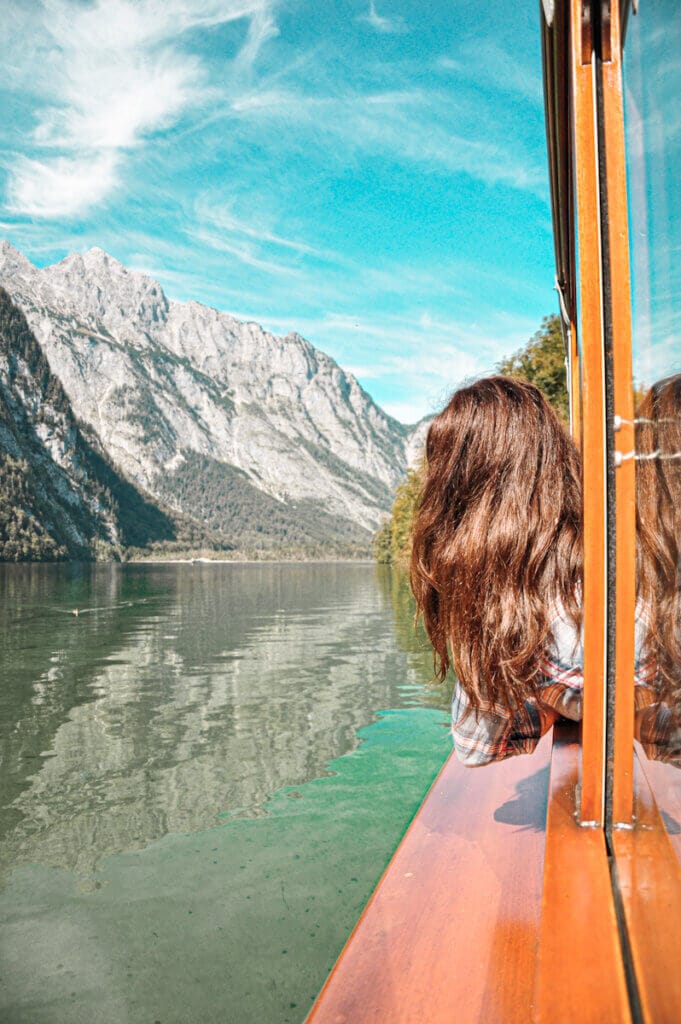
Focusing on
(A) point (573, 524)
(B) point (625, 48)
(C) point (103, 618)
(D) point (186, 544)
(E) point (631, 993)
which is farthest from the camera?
(D) point (186, 544)

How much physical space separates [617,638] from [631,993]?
1.75 ft

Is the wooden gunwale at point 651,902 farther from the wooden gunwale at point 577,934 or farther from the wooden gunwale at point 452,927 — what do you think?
the wooden gunwale at point 452,927

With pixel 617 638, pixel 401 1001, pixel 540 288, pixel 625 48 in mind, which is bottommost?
pixel 401 1001

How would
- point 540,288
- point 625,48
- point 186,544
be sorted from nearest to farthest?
1. point 625,48
2. point 540,288
3. point 186,544

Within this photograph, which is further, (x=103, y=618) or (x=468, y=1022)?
(x=103, y=618)

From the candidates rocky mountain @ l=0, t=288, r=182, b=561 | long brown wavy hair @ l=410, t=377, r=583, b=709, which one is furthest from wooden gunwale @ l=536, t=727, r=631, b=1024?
rocky mountain @ l=0, t=288, r=182, b=561

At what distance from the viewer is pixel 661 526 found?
3.57ft

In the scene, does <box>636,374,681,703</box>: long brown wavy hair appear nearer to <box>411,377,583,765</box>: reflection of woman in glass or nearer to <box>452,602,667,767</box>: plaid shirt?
<box>452,602,667,767</box>: plaid shirt

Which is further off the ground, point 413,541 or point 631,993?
point 413,541

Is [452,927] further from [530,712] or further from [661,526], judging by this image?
[661,526]

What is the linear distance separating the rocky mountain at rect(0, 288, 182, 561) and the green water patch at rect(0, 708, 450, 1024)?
102 meters

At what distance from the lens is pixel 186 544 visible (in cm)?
16038

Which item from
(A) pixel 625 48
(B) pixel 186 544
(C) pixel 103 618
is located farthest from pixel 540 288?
(B) pixel 186 544

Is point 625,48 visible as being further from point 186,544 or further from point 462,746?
point 186,544
